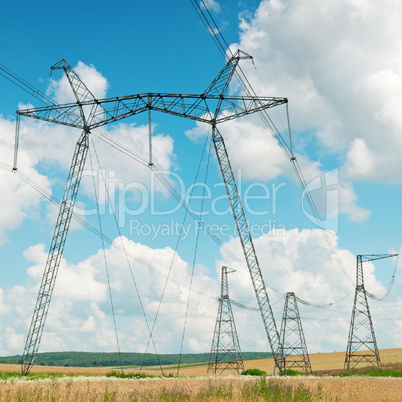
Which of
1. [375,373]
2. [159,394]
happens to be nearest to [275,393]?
[159,394]

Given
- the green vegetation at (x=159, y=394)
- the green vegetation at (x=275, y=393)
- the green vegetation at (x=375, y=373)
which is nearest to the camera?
the green vegetation at (x=159, y=394)

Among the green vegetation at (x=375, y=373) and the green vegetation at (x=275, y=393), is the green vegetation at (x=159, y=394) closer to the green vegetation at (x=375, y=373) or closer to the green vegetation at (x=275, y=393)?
the green vegetation at (x=275, y=393)

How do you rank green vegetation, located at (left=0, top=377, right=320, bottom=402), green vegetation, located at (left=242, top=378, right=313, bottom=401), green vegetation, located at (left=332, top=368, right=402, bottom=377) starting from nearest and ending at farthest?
green vegetation, located at (left=0, top=377, right=320, bottom=402)
green vegetation, located at (left=242, top=378, right=313, bottom=401)
green vegetation, located at (left=332, top=368, right=402, bottom=377)

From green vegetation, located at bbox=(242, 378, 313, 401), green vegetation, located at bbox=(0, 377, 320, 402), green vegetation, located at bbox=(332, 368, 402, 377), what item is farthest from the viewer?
green vegetation, located at bbox=(332, 368, 402, 377)

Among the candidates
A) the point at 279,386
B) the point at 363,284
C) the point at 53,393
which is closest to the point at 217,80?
the point at 279,386

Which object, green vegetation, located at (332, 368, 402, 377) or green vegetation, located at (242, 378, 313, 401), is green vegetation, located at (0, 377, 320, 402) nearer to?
green vegetation, located at (242, 378, 313, 401)

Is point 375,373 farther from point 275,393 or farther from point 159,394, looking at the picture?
point 159,394

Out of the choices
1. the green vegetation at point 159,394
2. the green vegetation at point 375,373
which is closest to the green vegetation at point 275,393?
the green vegetation at point 159,394

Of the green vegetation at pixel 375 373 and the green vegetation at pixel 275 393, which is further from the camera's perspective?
the green vegetation at pixel 375 373

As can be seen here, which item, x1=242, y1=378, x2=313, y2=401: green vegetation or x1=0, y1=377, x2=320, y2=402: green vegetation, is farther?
x1=242, y1=378, x2=313, y2=401: green vegetation

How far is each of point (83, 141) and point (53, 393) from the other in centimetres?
4528

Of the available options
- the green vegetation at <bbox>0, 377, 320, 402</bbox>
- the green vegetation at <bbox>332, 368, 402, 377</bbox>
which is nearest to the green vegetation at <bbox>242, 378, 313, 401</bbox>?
the green vegetation at <bbox>0, 377, 320, 402</bbox>

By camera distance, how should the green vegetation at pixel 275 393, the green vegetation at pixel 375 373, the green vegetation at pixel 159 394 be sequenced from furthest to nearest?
the green vegetation at pixel 375 373
the green vegetation at pixel 275 393
the green vegetation at pixel 159 394

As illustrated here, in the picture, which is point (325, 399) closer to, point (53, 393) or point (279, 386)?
point (279, 386)
